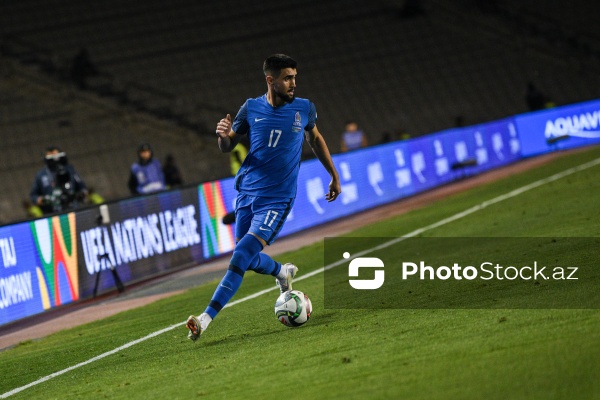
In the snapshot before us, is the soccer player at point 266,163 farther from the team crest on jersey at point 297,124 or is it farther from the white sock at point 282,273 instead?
the white sock at point 282,273

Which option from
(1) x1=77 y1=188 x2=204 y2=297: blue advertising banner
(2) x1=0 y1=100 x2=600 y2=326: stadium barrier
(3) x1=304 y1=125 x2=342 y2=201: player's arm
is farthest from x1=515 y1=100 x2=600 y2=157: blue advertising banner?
(3) x1=304 y1=125 x2=342 y2=201: player's arm

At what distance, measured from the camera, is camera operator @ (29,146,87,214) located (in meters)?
16.6

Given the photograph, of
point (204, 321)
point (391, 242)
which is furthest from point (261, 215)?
point (391, 242)

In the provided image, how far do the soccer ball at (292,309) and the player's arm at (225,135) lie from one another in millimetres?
1424

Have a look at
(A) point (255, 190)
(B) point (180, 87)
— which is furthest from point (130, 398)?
(B) point (180, 87)

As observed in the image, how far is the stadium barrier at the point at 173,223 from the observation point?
13867 millimetres

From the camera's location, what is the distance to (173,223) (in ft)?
56.7

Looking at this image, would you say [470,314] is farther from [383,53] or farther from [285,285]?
[383,53]

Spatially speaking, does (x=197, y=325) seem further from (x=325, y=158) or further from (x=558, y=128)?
(x=558, y=128)

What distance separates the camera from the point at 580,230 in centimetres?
1284

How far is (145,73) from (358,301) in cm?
2452

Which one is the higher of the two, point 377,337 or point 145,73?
point 145,73

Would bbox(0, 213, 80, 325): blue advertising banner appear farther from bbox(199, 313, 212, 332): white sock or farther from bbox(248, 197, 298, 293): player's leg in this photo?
bbox(199, 313, 212, 332): white sock

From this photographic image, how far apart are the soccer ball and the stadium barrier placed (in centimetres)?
550
